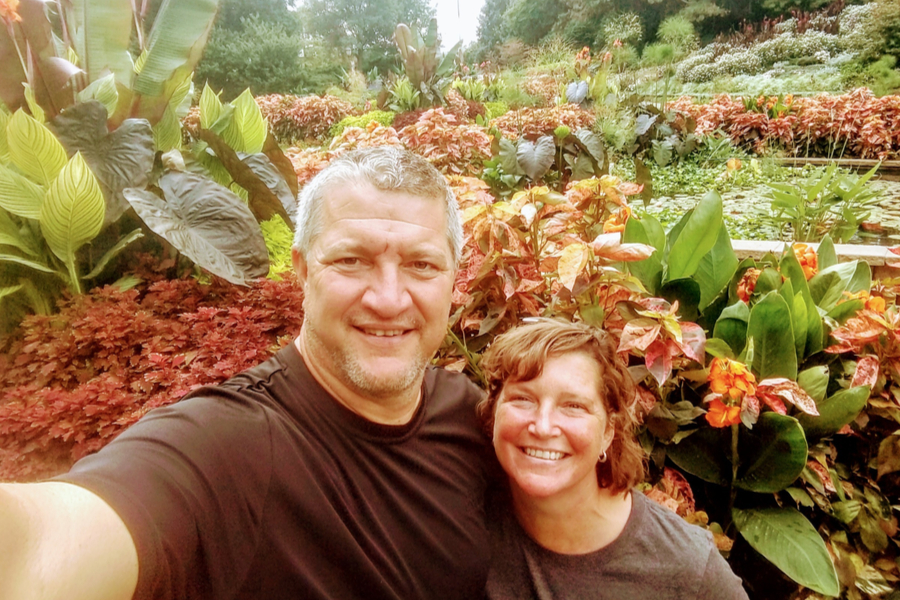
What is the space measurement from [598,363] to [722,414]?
0.40 metres

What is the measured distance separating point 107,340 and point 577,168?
362 centimetres

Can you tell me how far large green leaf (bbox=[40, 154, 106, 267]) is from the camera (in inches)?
81.0

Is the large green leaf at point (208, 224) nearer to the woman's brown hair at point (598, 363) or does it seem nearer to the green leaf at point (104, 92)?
the green leaf at point (104, 92)

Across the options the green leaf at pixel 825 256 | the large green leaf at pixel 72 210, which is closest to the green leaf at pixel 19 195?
the large green leaf at pixel 72 210

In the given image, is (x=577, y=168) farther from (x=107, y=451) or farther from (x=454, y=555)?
(x=107, y=451)

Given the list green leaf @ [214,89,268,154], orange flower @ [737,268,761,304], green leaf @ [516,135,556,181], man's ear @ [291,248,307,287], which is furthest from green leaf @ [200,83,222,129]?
orange flower @ [737,268,761,304]

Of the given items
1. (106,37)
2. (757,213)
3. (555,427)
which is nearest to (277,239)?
(106,37)

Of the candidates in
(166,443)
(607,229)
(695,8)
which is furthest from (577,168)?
(695,8)

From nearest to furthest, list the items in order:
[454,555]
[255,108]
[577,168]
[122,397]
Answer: [454,555], [122,397], [255,108], [577,168]

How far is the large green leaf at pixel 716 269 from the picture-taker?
1.71m

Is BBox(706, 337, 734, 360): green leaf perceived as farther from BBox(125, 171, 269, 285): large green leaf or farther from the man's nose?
BBox(125, 171, 269, 285): large green leaf

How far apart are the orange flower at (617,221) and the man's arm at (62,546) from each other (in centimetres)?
152

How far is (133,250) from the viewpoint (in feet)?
8.68

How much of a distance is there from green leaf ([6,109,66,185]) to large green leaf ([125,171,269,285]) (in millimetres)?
382
